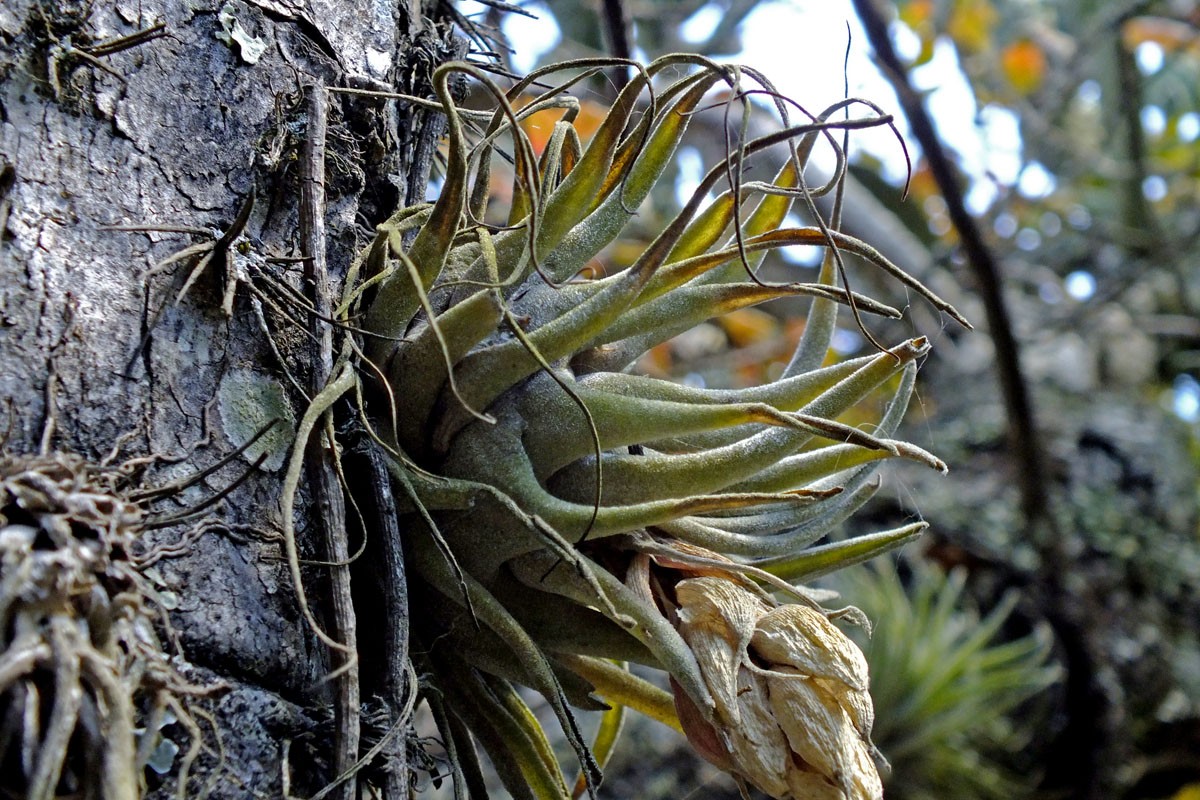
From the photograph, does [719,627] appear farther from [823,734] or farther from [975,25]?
[975,25]

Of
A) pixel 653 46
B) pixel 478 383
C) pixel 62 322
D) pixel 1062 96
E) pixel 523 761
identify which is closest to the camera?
pixel 62 322

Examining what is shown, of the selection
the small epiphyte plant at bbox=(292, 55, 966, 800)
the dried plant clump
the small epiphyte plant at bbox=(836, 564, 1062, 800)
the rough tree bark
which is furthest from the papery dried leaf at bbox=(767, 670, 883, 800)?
the small epiphyte plant at bbox=(836, 564, 1062, 800)

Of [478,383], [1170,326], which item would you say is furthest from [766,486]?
[1170,326]

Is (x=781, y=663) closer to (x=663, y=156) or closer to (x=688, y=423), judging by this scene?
(x=688, y=423)

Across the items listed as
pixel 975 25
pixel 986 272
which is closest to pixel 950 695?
pixel 986 272

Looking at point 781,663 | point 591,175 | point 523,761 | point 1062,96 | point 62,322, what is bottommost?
point 523,761

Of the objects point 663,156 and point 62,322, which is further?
point 663,156

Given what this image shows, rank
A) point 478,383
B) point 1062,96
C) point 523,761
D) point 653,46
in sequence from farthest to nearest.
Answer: point 1062,96 → point 653,46 → point 523,761 → point 478,383
